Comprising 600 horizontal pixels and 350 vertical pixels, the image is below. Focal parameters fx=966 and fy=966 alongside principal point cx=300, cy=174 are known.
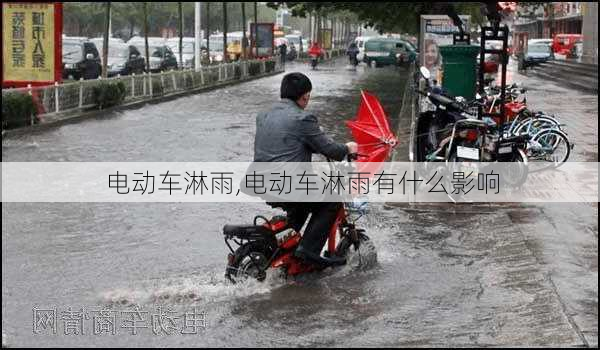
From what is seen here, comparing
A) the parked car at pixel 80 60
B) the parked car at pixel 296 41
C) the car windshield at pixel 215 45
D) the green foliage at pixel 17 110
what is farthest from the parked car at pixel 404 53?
the green foliage at pixel 17 110

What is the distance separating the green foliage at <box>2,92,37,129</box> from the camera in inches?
732

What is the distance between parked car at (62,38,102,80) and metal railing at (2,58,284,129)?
383 centimetres

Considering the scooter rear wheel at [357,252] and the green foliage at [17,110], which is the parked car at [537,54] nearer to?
the green foliage at [17,110]

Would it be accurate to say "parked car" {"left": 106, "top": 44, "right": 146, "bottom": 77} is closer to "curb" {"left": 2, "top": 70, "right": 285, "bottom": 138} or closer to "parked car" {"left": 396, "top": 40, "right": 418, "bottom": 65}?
"curb" {"left": 2, "top": 70, "right": 285, "bottom": 138}

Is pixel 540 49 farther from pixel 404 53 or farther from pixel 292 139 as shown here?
pixel 292 139

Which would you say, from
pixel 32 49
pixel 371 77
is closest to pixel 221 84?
pixel 371 77

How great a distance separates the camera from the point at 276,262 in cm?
742

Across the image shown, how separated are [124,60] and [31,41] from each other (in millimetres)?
19203

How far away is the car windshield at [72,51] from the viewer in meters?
33.9

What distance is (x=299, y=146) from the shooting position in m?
7.23

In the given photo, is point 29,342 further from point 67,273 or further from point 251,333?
point 67,273

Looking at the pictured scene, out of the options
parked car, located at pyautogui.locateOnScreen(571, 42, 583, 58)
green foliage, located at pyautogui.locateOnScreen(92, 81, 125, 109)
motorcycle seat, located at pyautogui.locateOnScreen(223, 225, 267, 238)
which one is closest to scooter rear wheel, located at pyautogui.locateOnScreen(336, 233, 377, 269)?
motorcycle seat, located at pyautogui.locateOnScreen(223, 225, 267, 238)

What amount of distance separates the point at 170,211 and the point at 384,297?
4.24 m

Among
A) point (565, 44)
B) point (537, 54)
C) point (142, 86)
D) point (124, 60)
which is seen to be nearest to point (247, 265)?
point (142, 86)
